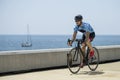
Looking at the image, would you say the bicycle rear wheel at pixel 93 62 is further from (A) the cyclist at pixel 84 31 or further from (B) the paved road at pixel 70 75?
(A) the cyclist at pixel 84 31

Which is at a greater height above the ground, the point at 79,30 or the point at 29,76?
the point at 79,30

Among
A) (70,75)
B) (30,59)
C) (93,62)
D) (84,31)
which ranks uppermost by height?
(84,31)

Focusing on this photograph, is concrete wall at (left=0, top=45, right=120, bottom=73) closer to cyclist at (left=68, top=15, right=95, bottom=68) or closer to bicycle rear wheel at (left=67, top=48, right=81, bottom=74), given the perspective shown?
bicycle rear wheel at (left=67, top=48, right=81, bottom=74)

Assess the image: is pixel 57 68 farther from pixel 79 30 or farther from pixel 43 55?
pixel 79 30

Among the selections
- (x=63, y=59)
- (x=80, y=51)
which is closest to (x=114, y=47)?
(x=63, y=59)

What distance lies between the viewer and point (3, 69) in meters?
12.2

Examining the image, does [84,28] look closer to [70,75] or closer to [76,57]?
[76,57]

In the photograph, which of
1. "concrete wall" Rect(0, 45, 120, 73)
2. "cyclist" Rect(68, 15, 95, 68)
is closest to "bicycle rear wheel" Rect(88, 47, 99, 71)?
"cyclist" Rect(68, 15, 95, 68)

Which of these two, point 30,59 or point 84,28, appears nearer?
point 84,28

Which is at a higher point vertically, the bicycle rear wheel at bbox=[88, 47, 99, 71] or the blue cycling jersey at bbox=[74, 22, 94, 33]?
the blue cycling jersey at bbox=[74, 22, 94, 33]

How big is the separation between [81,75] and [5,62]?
2.22 meters

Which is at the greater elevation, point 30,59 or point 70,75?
point 30,59

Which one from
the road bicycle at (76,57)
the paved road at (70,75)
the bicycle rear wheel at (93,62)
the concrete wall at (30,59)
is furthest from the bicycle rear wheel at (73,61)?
the concrete wall at (30,59)

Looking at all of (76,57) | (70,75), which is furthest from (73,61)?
(70,75)
